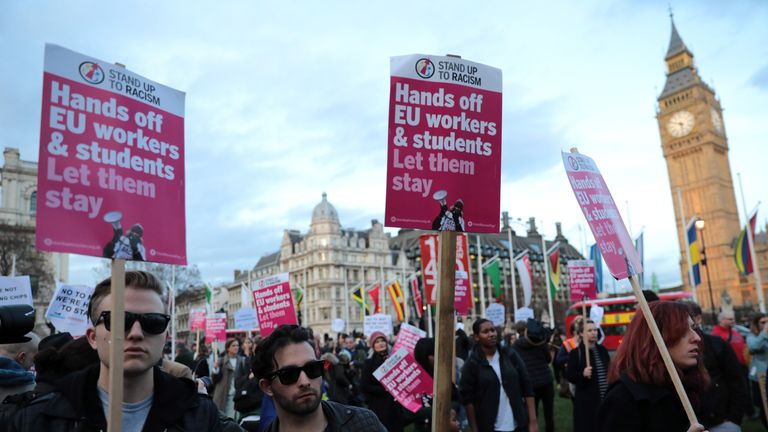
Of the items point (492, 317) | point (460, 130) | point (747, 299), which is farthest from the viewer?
point (747, 299)

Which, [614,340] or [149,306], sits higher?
[149,306]

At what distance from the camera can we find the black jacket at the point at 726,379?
4.91 meters

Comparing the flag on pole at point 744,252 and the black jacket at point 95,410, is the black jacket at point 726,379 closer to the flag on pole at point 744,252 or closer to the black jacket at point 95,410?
the black jacket at point 95,410

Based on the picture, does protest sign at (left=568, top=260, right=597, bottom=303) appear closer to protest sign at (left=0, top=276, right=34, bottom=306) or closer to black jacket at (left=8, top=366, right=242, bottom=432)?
protest sign at (left=0, top=276, right=34, bottom=306)

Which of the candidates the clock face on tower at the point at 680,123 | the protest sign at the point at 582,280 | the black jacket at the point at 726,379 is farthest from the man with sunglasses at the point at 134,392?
the clock face on tower at the point at 680,123

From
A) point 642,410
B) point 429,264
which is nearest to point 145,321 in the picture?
point 642,410

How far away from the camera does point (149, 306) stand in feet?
8.11

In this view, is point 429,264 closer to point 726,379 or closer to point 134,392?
point 726,379

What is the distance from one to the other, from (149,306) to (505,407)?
4589 mm

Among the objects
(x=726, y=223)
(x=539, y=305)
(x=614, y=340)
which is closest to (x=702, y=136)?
(x=726, y=223)

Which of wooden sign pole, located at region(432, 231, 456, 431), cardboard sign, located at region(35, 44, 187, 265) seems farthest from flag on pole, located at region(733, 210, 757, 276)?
cardboard sign, located at region(35, 44, 187, 265)

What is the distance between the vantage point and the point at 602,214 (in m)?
3.70

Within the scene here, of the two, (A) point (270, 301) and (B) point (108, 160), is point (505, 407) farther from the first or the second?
(B) point (108, 160)

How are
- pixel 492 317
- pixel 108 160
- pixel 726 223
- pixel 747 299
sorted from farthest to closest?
pixel 726 223
pixel 747 299
pixel 492 317
pixel 108 160
